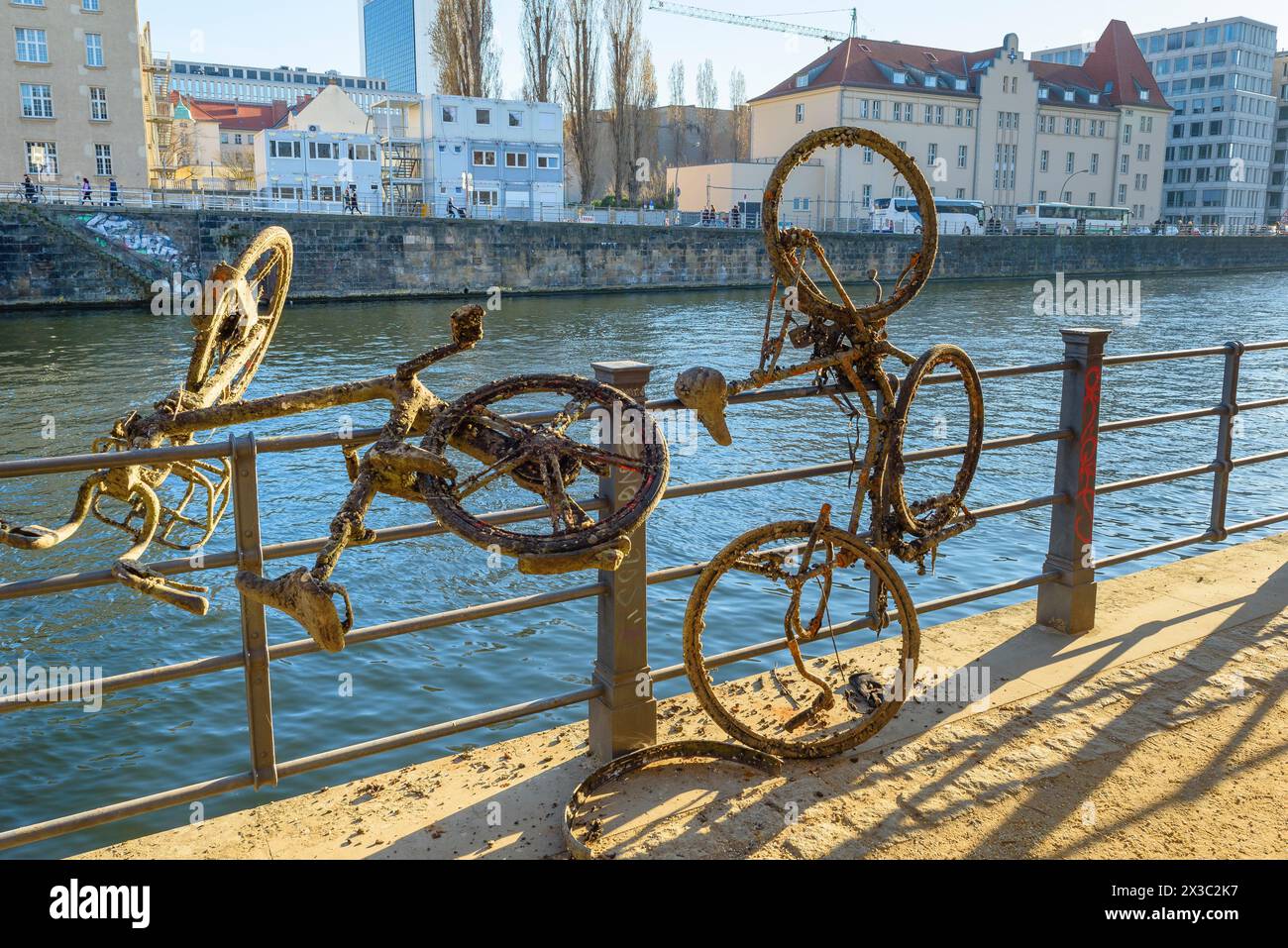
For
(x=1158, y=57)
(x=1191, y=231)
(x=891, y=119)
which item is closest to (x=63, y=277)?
(x=891, y=119)

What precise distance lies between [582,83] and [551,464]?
2337 inches

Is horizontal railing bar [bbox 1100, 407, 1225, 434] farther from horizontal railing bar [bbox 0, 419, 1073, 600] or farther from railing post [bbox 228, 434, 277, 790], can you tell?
railing post [bbox 228, 434, 277, 790]

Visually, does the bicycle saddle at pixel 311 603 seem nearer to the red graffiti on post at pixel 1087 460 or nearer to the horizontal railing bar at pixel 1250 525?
the red graffiti on post at pixel 1087 460

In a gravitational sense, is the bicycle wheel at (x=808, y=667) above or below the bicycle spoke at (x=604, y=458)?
below

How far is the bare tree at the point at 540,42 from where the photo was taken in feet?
187

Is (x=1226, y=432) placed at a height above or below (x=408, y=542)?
above

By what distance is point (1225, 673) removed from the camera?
4.80 metres

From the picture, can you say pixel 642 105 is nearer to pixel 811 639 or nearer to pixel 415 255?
pixel 415 255

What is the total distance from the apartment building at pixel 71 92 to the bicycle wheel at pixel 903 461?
50394mm

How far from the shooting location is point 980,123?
71.2 meters

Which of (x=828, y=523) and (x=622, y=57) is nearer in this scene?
(x=828, y=523)

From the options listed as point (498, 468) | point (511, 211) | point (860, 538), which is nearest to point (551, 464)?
point (498, 468)

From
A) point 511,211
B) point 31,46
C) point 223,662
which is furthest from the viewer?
point 511,211

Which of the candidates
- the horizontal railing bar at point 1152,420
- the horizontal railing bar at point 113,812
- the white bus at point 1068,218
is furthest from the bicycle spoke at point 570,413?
the white bus at point 1068,218
